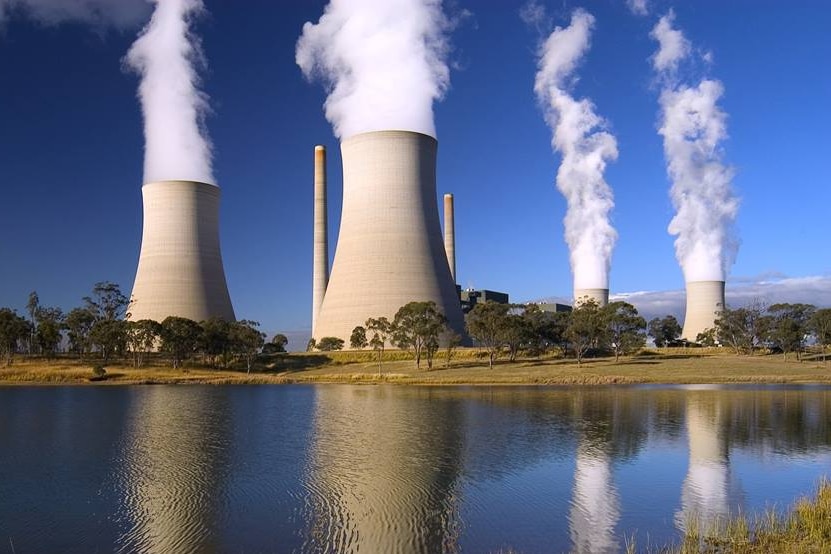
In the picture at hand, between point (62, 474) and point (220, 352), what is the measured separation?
3270cm

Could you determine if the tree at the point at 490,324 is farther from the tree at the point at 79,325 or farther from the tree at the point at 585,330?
the tree at the point at 79,325

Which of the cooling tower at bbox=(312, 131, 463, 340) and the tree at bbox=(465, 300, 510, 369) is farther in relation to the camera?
the tree at bbox=(465, 300, 510, 369)

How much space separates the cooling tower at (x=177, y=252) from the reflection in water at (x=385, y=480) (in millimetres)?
24940

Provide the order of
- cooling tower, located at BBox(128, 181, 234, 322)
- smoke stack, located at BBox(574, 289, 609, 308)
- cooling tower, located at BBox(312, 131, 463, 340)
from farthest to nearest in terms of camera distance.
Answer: smoke stack, located at BBox(574, 289, 609, 308)
cooling tower, located at BBox(128, 181, 234, 322)
cooling tower, located at BBox(312, 131, 463, 340)

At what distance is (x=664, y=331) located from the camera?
70.6 m

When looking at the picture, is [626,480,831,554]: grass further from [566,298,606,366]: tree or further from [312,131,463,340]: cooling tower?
[566,298,606,366]: tree

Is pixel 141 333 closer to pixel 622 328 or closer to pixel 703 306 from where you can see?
pixel 622 328

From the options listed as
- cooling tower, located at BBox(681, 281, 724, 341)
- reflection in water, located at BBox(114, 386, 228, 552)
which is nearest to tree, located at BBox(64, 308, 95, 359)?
reflection in water, located at BBox(114, 386, 228, 552)

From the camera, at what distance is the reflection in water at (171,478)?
328 inches

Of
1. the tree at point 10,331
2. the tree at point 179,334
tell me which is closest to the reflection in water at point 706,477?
the tree at point 179,334

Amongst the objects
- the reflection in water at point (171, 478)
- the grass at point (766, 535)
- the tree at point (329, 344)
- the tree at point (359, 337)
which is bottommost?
the reflection in water at point (171, 478)

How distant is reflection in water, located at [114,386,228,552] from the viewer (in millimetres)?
8328

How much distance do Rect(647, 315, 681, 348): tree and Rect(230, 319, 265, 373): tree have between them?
4218 centimetres

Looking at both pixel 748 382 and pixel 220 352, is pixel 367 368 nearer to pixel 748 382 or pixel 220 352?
pixel 220 352
